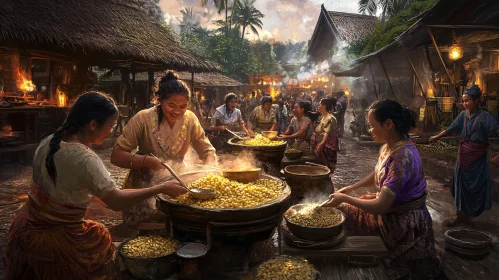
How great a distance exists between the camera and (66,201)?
7.09 ft

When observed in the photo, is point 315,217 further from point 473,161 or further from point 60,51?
point 60,51

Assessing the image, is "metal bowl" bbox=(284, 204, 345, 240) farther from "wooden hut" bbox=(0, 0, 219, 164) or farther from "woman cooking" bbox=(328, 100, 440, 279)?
"wooden hut" bbox=(0, 0, 219, 164)

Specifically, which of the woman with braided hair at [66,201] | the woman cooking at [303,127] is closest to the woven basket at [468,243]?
the woman cooking at [303,127]

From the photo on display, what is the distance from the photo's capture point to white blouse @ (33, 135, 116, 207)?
6.96 ft

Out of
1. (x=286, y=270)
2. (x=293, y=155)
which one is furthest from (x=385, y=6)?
(x=286, y=270)

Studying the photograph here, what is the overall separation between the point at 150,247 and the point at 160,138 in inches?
58.5

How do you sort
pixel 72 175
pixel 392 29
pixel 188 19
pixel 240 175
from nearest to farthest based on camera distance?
pixel 72 175
pixel 240 175
pixel 392 29
pixel 188 19

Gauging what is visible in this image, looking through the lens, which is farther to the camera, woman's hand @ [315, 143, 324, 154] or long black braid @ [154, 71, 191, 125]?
woman's hand @ [315, 143, 324, 154]

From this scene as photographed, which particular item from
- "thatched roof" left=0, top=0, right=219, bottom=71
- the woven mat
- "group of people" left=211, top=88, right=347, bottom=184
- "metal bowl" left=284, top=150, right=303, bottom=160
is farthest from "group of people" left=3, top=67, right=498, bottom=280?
"thatched roof" left=0, top=0, right=219, bottom=71

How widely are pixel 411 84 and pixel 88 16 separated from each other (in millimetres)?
14948

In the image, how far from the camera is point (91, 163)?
2131mm

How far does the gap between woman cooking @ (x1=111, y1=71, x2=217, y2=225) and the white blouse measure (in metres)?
1.13

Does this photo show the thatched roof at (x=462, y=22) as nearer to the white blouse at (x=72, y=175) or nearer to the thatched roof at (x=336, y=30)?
the white blouse at (x=72, y=175)

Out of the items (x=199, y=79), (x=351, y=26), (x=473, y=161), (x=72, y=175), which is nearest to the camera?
(x=72, y=175)
